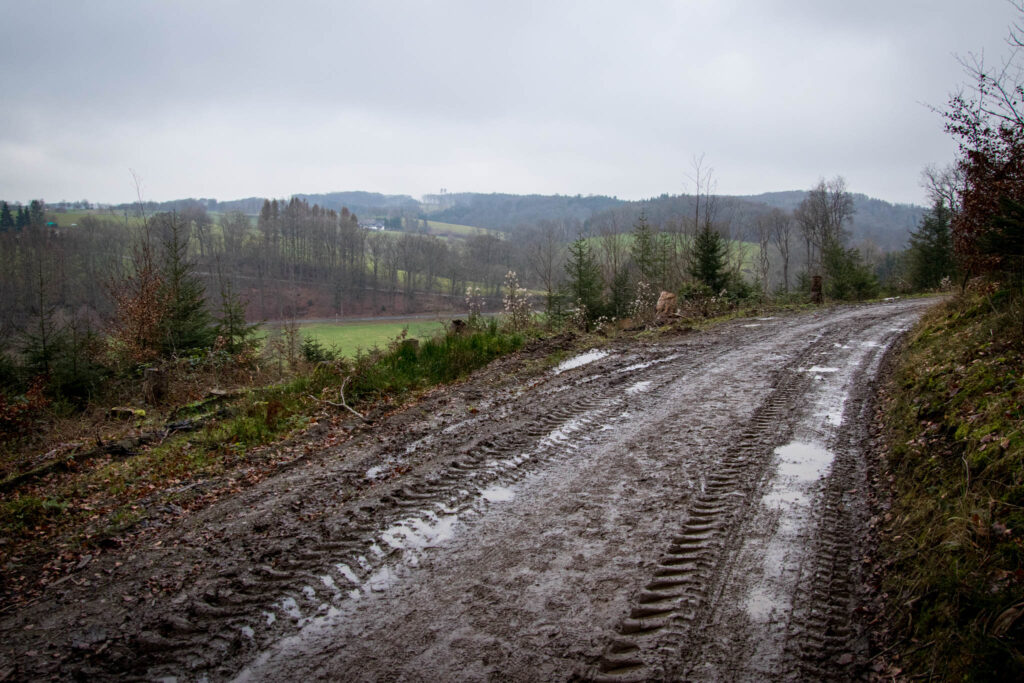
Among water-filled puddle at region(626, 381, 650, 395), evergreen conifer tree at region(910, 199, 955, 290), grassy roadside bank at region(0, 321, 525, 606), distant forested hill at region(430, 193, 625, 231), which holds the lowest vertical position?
grassy roadside bank at region(0, 321, 525, 606)

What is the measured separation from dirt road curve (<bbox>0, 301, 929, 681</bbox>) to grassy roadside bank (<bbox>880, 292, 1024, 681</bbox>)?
0.84ft

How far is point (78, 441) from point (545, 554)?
278 inches

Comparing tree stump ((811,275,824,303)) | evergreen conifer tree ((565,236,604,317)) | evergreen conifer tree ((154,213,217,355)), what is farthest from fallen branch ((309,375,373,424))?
tree stump ((811,275,824,303))

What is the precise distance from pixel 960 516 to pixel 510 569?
113 inches

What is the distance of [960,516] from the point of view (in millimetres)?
3418

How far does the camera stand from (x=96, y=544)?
3992 mm

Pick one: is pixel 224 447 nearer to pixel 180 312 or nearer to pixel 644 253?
pixel 180 312

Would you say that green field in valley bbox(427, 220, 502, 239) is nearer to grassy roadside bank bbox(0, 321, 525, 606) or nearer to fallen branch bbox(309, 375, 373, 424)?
grassy roadside bank bbox(0, 321, 525, 606)

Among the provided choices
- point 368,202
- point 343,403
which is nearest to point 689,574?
point 343,403

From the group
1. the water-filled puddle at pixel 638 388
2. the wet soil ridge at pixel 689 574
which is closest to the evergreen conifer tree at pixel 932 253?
the water-filled puddle at pixel 638 388

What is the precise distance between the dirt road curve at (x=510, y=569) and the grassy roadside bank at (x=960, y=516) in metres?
0.26

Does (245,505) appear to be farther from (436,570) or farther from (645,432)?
(645,432)

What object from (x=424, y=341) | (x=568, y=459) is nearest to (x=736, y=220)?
(x=424, y=341)

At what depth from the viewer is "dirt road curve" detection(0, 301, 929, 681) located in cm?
277
